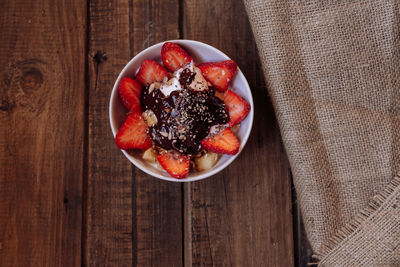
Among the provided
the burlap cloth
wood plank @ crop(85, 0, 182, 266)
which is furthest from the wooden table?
the burlap cloth

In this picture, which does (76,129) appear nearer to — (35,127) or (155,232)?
(35,127)

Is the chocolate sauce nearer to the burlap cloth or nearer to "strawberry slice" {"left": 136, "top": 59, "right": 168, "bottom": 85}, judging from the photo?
"strawberry slice" {"left": 136, "top": 59, "right": 168, "bottom": 85}

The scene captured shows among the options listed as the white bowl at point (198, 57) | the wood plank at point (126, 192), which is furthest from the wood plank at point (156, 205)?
the white bowl at point (198, 57)

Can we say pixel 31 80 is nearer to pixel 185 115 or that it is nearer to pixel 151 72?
pixel 151 72

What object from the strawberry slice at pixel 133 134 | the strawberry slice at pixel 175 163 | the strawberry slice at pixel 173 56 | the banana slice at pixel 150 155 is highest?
the strawberry slice at pixel 173 56

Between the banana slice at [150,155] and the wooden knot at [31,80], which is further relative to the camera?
the wooden knot at [31,80]

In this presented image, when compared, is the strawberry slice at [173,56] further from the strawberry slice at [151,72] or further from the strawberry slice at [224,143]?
the strawberry slice at [224,143]
